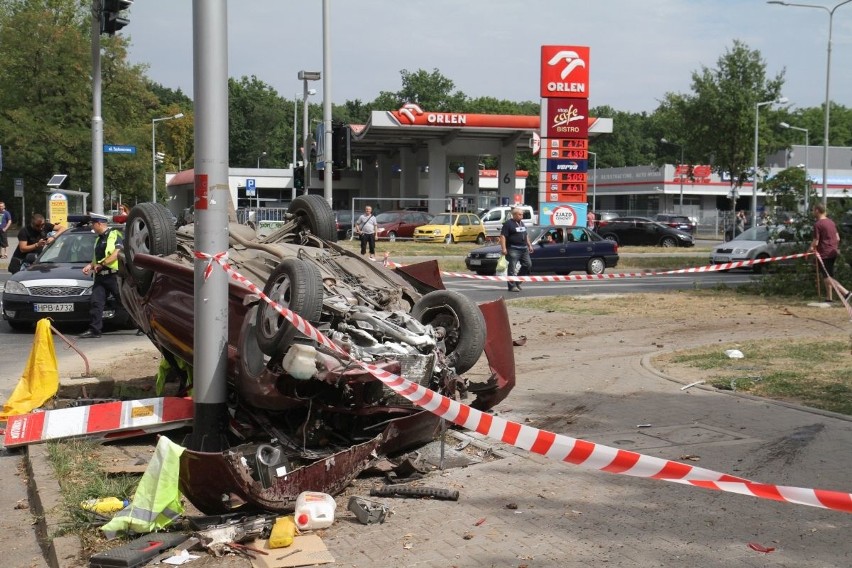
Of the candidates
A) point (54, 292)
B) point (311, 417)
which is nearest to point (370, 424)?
point (311, 417)

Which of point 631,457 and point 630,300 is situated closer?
point 631,457

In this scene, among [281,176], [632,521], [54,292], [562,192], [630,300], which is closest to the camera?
[632,521]

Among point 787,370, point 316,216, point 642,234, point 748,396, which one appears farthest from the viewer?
point 642,234

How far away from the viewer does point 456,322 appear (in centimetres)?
731

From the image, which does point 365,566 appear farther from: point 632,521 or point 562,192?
point 562,192

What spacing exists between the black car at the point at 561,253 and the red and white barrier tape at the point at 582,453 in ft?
62.0

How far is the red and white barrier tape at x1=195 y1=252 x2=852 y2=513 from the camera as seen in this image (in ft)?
13.5

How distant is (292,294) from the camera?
20.0 ft

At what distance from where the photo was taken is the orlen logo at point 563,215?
1257 inches

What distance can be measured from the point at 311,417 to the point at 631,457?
8.05ft

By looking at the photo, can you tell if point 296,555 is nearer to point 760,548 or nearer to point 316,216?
point 760,548

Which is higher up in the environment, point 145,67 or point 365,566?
point 145,67

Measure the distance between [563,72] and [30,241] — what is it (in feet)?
68.4

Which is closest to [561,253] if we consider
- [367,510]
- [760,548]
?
[367,510]
